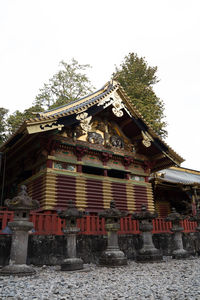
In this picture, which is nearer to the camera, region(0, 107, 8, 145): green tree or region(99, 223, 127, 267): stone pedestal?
region(99, 223, 127, 267): stone pedestal

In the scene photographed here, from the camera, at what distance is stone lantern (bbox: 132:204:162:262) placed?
9.38m

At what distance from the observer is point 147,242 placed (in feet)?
32.2

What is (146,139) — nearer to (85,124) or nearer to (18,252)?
(85,124)

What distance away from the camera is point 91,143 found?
13.6 m

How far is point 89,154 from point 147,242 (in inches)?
227

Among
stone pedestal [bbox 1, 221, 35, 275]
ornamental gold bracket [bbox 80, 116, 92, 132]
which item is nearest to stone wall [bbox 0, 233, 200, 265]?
stone pedestal [bbox 1, 221, 35, 275]

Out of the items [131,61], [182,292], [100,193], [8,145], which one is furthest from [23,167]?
[131,61]

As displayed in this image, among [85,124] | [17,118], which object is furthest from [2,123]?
[85,124]

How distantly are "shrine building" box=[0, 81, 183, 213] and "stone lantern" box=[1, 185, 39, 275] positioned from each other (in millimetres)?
3789

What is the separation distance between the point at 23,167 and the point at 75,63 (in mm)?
17468

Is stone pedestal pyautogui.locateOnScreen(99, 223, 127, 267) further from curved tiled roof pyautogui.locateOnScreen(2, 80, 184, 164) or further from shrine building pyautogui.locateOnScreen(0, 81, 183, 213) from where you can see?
curved tiled roof pyautogui.locateOnScreen(2, 80, 184, 164)

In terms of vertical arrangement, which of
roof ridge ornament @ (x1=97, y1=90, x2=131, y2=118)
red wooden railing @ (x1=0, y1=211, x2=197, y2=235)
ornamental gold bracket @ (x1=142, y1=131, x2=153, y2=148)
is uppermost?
roof ridge ornament @ (x1=97, y1=90, x2=131, y2=118)

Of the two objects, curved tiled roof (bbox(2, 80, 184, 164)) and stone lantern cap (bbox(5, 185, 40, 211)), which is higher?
curved tiled roof (bbox(2, 80, 184, 164))

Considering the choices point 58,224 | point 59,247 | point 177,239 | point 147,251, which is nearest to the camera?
point 59,247
